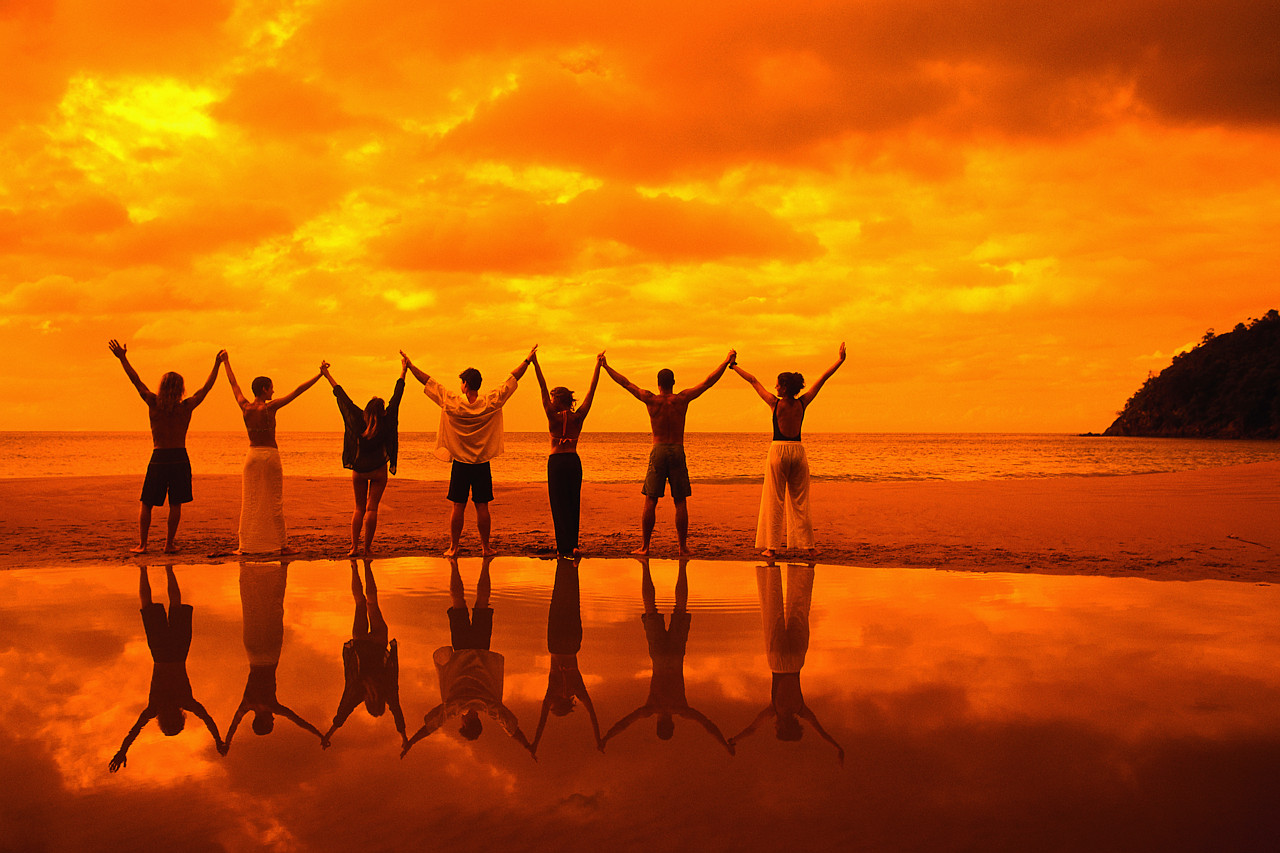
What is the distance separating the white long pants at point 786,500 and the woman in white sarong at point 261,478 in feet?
19.3

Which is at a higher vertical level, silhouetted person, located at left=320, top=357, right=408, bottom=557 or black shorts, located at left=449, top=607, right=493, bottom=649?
silhouetted person, located at left=320, top=357, right=408, bottom=557

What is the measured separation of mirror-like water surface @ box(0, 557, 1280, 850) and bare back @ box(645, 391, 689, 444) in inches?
137

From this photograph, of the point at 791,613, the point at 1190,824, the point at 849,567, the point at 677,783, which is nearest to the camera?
the point at 1190,824

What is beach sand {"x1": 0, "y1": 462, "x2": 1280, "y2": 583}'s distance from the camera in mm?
10461

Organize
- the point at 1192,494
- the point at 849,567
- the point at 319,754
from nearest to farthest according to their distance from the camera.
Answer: the point at 319,754 < the point at 849,567 < the point at 1192,494

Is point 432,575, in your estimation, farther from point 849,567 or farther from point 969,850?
point 969,850

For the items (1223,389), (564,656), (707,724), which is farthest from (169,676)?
(1223,389)

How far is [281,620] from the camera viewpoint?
6.62m

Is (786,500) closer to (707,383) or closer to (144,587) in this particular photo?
(707,383)

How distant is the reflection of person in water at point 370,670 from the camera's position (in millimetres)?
4359

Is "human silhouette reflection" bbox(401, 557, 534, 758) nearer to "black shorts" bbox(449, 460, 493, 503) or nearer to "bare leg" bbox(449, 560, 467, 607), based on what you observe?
"bare leg" bbox(449, 560, 467, 607)

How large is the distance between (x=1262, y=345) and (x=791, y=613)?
385ft

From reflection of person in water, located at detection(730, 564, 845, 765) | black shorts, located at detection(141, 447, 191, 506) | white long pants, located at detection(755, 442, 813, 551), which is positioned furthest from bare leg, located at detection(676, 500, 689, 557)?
black shorts, located at detection(141, 447, 191, 506)

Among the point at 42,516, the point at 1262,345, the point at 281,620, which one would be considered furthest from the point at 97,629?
the point at 1262,345
